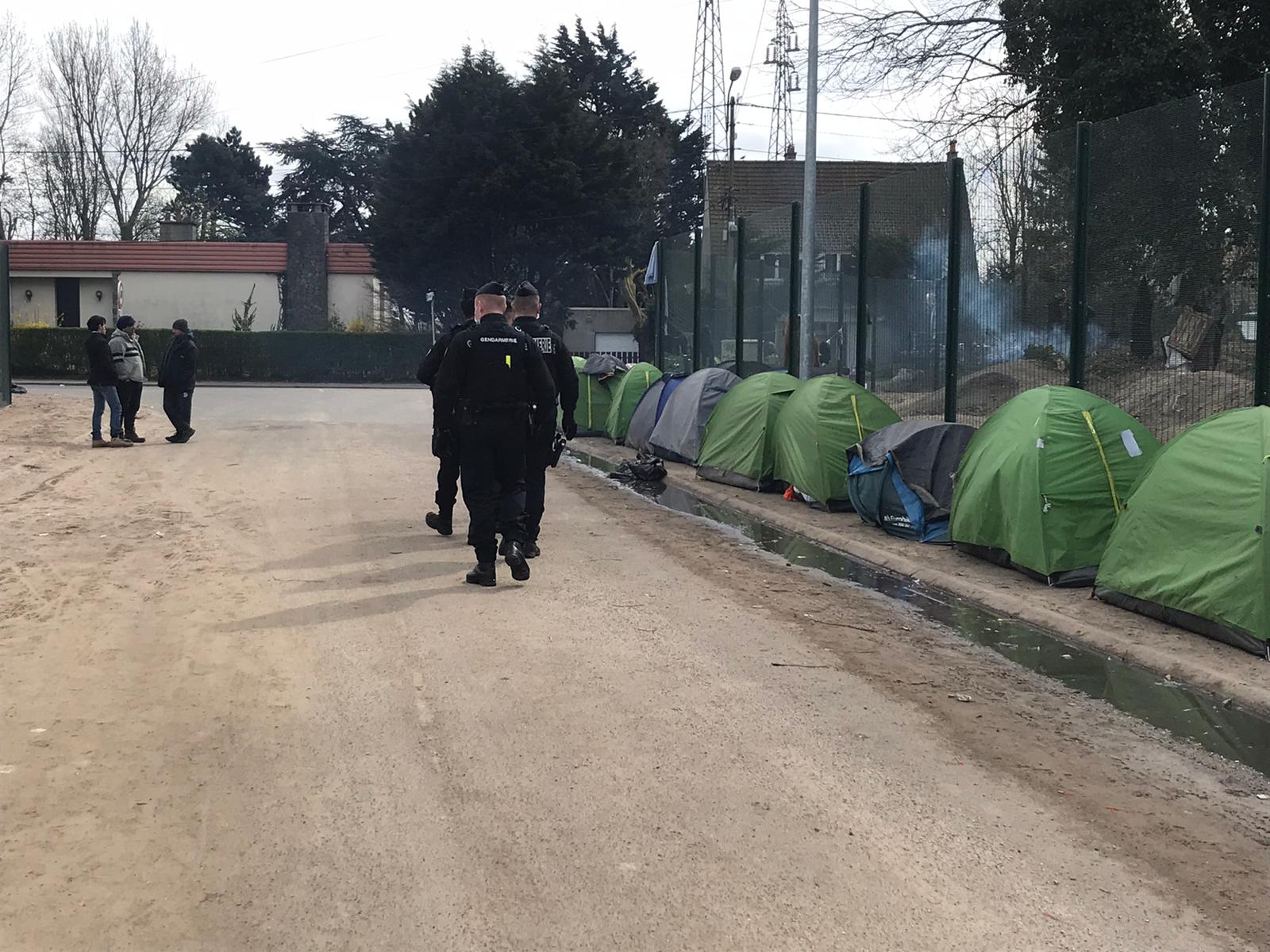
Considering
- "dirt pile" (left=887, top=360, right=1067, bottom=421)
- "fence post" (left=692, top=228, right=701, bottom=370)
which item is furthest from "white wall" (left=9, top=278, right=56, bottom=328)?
"dirt pile" (left=887, top=360, right=1067, bottom=421)

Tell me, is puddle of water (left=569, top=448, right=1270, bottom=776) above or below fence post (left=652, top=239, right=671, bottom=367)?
below

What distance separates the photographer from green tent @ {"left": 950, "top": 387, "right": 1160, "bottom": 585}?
355 inches

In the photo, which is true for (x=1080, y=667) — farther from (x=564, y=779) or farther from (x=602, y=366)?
(x=602, y=366)

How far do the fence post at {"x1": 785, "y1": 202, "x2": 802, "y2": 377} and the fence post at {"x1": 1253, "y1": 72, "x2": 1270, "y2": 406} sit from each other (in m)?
8.62

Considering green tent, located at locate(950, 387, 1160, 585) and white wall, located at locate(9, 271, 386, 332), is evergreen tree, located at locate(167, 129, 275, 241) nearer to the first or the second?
white wall, located at locate(9, 271, 386, 332)

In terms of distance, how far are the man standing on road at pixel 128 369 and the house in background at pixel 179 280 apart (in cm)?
3394

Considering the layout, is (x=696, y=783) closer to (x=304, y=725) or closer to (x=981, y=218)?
(x=304, y=725)

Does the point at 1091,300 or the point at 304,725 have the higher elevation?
the point at 1091,300

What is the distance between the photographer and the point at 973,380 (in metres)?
13.5

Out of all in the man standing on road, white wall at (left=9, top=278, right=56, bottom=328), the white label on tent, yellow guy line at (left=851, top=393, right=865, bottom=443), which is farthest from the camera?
white wall at (left=9, top=278, right=56, bottom=328)

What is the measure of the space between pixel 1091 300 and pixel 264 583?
23.8ft

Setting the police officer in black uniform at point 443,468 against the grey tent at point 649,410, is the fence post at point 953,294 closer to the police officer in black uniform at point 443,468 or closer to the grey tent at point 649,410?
the grey tent at point 649,410

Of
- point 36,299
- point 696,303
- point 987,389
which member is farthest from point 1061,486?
point 36,299

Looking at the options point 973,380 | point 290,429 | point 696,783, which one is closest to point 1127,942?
point 696,783
